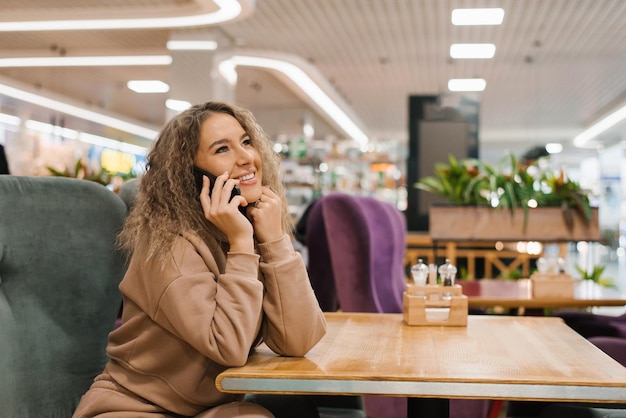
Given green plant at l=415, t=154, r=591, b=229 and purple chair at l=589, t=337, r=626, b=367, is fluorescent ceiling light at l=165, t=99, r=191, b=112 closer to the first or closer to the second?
green plant at l=415, t=154, r=591, b=229

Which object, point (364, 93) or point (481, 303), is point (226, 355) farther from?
point (364, 93)

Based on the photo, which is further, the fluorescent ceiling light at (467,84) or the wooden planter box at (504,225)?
the fluorescent ceiling light at (467,84)

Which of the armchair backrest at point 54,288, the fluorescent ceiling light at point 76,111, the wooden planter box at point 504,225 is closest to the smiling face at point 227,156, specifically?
the armchair backrest at point 54,288

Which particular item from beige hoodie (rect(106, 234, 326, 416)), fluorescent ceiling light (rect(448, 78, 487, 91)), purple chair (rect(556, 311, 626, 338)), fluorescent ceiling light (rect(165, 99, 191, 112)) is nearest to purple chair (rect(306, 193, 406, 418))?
purple chair (rect(556, 311, 626, 338))

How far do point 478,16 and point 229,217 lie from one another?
7.15 meters

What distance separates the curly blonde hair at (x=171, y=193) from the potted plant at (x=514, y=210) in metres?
2.72

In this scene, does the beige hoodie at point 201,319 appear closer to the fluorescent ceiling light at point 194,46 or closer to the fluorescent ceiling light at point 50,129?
the fluorescent ceiling light at point 194,46

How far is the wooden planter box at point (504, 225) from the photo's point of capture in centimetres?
422

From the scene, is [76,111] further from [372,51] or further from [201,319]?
[201,319]

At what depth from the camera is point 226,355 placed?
4.84ft

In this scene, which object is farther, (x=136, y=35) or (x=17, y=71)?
(x=17, y=71)

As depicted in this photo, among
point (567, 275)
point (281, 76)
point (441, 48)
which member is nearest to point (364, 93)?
point (281, 76)

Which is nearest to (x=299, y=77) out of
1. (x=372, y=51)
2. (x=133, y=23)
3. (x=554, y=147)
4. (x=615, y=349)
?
(x=372, y=51)

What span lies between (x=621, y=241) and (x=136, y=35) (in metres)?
12.7
